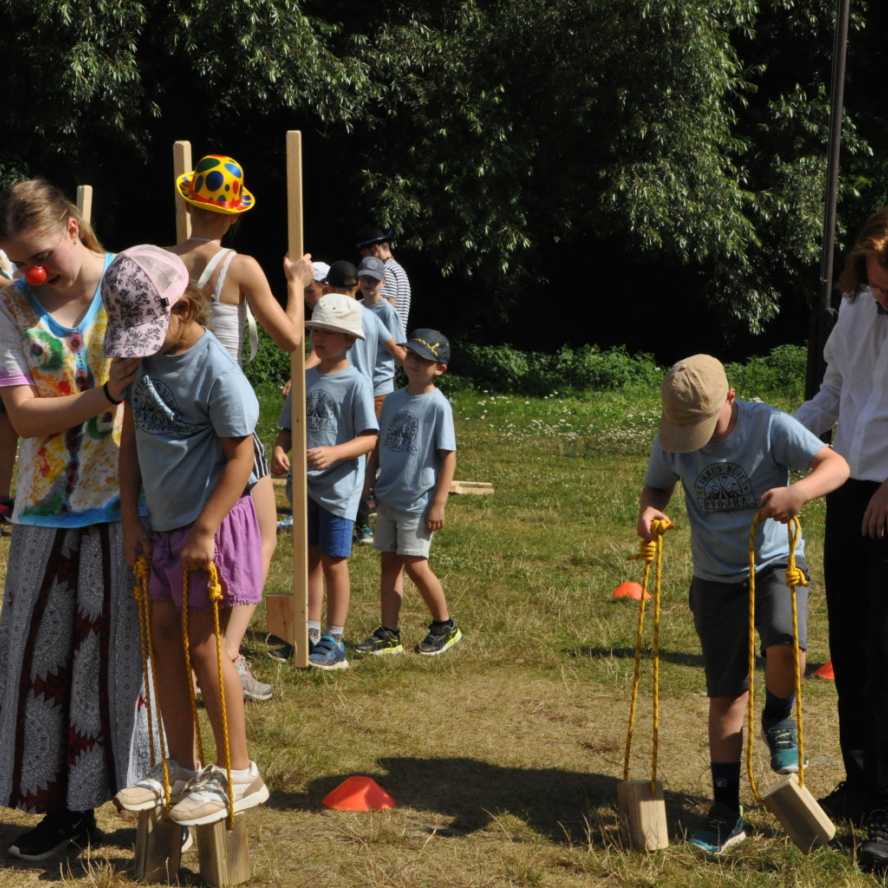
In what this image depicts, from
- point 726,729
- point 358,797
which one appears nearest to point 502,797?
point 358,797

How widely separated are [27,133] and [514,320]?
10828 millimetres

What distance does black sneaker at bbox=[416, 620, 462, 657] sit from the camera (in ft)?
21.0

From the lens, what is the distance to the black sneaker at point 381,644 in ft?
20.9

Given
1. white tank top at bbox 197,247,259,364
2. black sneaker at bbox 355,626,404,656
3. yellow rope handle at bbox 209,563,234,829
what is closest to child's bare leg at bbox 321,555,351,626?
black sneaker at bbox 355,626,404,656

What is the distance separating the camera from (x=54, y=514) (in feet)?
12.8

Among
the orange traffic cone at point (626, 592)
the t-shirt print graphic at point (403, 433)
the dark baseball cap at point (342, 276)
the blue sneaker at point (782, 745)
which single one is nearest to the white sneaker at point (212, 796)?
the blue sneaker at point (782, 745)

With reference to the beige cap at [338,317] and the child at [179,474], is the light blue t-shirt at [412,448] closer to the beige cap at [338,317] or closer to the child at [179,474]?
the beige cap at [338,317]

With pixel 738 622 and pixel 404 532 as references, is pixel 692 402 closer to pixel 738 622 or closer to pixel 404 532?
pixel 738 622

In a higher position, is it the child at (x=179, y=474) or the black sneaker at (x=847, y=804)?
the child at (x=179, y=474)

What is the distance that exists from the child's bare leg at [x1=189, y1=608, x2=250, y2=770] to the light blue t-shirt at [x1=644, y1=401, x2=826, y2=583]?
1439 millimetres

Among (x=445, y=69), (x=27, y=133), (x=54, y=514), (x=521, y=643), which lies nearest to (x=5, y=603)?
(x=54, y=514)

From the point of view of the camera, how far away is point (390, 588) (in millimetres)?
6453

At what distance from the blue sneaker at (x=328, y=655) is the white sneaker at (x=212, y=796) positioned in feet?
7.26

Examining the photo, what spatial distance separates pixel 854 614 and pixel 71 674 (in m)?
2.46
